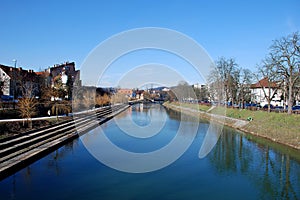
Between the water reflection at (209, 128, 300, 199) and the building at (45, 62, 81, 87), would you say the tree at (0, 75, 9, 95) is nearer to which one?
the building at (45, 62, 81, 87)

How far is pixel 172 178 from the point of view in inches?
422

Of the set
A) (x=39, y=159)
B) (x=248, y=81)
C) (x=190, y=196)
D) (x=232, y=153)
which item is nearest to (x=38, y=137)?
(x=39, y=159)

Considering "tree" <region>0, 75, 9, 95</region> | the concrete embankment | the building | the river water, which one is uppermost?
the building

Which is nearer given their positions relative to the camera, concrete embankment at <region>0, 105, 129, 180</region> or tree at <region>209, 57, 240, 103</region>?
concrete embankment at <region>0, 105, 129, 180</region>

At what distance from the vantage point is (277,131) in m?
19.0

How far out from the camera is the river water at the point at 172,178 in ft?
29.6

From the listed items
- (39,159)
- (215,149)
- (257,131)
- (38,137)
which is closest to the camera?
(39,159)

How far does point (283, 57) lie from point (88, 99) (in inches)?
1065

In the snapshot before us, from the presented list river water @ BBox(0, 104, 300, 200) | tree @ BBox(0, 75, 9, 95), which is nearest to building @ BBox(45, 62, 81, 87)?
tree @ BBox(0, 75, 9, 95)

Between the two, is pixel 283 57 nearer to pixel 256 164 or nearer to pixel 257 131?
pixel 257 131

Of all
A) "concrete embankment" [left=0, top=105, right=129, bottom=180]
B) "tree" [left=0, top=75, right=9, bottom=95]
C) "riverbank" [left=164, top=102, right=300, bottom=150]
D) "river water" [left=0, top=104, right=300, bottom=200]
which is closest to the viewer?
"river water" [left=0, top=104, right=300, bottom=200]

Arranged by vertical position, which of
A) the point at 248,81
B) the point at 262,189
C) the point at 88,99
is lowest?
the point at 262,189

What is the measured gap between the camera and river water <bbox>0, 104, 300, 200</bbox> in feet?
29.6

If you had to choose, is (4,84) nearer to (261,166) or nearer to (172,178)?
(172,178)
